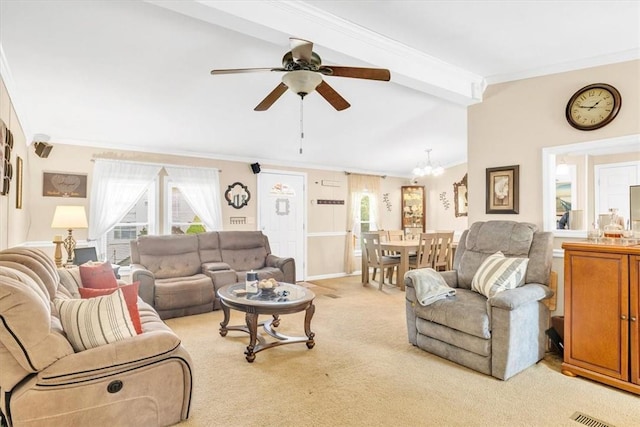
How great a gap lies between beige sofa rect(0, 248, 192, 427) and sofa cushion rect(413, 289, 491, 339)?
1946mm

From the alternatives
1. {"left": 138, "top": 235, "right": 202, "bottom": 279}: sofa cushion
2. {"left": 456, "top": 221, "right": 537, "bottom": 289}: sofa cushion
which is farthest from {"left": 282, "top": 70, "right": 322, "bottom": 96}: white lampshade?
{"left": 138, "top": 235, "right": 202, "bottom": 279}: sofa cushion

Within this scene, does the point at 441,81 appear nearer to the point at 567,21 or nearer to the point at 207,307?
the point at 567,21

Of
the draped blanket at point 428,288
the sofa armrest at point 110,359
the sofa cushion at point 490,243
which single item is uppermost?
the sofa cushion at point 490,243

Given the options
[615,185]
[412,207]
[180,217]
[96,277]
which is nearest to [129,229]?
[180,217]

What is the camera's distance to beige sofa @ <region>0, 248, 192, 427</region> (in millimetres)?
1634

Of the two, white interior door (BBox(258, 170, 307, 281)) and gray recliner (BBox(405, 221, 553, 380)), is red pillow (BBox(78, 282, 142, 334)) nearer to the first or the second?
gray recliner (BBox(405, 221, 553, 380))

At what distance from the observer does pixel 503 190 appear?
3.69 metres

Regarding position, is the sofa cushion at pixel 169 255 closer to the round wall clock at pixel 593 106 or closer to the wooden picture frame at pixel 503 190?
the wooden picture frame at pixel 503 190

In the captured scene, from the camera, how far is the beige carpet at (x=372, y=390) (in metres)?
2.13

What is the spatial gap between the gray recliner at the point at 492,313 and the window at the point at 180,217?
3.68 metres

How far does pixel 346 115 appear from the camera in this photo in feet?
15.4

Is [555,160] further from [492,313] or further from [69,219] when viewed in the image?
[69,219]

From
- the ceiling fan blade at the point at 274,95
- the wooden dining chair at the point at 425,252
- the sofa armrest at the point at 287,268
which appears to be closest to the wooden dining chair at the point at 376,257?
the wooden dining chair at the point at 425,252

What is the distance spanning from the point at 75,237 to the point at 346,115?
3.96m
